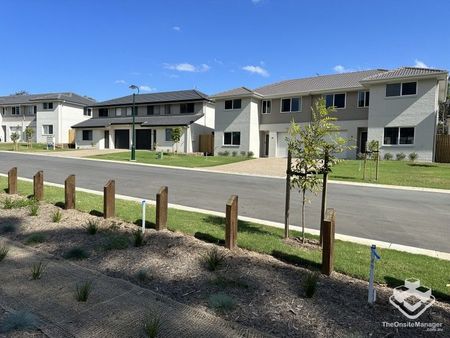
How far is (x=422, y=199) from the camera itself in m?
13.2

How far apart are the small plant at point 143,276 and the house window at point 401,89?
2768 centimetres

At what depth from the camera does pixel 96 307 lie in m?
3.86

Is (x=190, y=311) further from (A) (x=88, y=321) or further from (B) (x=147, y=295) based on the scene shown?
(A) (x=88, y=321)

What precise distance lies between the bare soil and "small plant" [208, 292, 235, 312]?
0.15ft

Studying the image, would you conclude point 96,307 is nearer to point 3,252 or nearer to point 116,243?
point 116,243

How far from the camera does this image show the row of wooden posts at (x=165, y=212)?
4.86m

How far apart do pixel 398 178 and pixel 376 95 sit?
11.2 metres

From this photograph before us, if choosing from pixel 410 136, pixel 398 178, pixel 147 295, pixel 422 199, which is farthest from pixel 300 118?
pixel 147 295

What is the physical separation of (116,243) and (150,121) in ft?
121

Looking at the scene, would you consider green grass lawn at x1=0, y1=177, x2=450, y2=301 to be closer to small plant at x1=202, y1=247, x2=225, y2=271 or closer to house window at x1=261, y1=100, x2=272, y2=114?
small plant at x1=202, y1=247, x2=225, y2=271

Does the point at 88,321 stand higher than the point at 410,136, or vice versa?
the point at 410,136

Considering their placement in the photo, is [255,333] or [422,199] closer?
[255,333]

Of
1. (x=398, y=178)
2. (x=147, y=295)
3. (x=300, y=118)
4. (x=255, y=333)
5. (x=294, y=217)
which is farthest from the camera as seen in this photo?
(x=300, y=118)

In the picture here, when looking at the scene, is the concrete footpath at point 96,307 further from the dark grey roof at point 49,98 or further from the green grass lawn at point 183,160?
the dark grey roof at point 49,98
